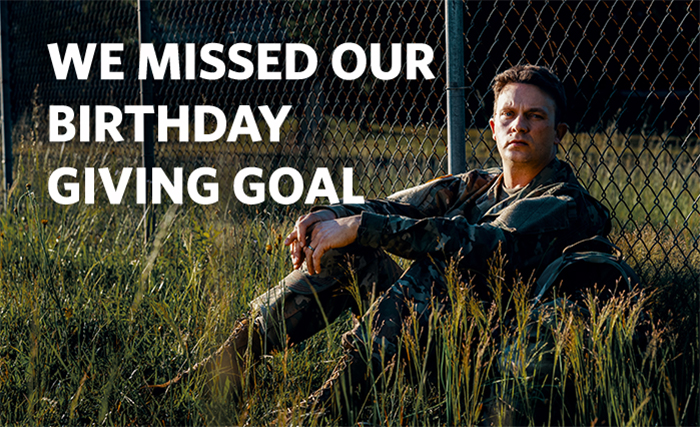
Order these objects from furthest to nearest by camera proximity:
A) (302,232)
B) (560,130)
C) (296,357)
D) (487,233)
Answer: (296,357)
(560,130)
(302,232)
(487,233)

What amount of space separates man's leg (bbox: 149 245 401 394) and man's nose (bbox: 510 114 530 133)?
2.25 ft

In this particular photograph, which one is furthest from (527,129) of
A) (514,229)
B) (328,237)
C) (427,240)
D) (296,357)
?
(296,357)

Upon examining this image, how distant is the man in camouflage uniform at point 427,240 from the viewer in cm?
221

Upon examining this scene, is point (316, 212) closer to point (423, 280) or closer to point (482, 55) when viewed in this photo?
point (423, 280)

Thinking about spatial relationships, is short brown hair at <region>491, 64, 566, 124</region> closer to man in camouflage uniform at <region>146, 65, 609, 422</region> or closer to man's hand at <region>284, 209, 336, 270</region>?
man in camouflage uniform at <region>146, 65, 609, 422</region>

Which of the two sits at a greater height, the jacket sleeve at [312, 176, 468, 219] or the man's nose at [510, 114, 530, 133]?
the man's nose at [510, 114, 530, 133]

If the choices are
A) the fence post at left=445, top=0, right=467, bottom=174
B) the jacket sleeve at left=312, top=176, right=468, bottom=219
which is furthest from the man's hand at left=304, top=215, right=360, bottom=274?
the fence post at left=445, top=0, right=467, bottom=174

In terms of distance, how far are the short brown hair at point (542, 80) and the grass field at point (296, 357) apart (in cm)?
78

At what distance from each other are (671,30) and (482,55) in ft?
9.91

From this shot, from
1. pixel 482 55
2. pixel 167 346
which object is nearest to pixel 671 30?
pixel 482 55

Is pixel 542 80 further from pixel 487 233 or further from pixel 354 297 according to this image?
pixel 354 297

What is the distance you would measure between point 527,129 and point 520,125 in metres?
0.03

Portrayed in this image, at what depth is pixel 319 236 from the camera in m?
2.37

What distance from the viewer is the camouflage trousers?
222cm
